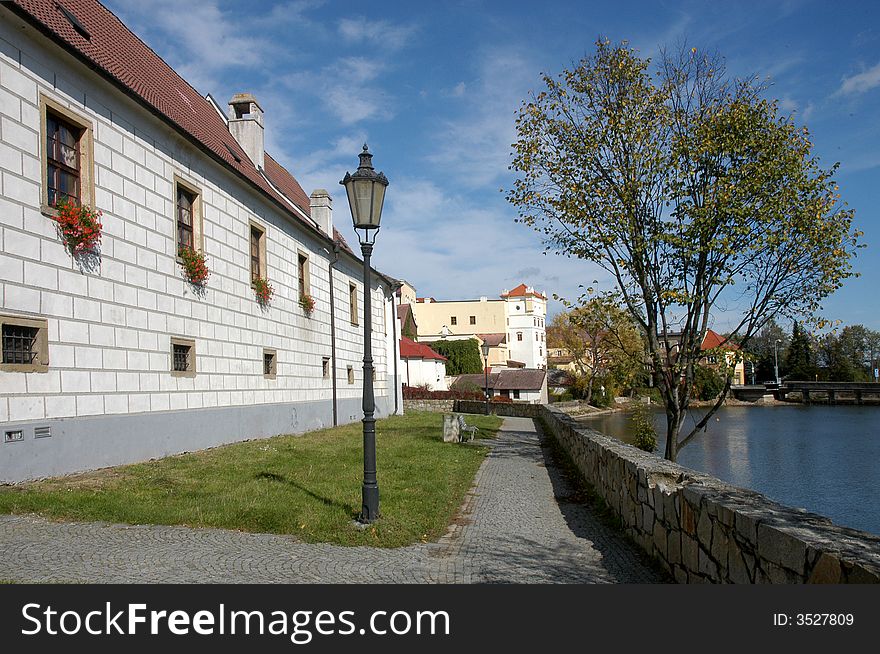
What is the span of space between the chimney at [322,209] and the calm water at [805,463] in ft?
49.9

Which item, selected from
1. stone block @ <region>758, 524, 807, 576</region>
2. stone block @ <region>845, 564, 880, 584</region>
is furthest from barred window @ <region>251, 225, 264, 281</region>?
stone block @ <region>845, 564, 880, 584</region>

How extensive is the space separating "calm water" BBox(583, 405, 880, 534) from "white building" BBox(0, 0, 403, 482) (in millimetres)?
13608

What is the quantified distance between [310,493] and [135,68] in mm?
11789

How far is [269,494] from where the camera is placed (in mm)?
9133

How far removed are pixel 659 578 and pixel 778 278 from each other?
11425mm

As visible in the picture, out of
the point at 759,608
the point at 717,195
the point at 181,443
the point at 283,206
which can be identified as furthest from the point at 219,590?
the point at 283,206

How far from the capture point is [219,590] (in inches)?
194

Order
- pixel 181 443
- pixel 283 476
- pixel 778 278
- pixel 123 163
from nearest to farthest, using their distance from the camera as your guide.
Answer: pixel 283 476 < pixel 123 163 < pixel 181 443 < pixel 778 278

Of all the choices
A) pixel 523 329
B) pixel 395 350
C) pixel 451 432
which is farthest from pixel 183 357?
pixel 523 329

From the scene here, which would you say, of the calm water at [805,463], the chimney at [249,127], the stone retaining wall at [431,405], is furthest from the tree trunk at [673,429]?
the stone retaining wall at [431,405]

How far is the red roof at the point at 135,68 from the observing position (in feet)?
36.6

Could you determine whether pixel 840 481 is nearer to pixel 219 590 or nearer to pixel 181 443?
pixel 181 443

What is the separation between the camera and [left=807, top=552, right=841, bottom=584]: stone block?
11.1 ft

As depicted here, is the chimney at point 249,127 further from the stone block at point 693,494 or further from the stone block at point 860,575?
the stone block at point 860,575
